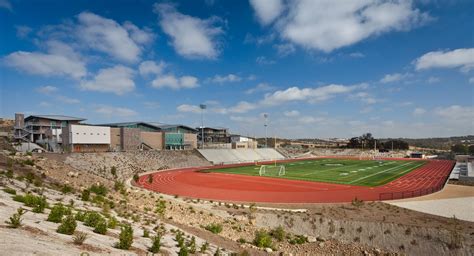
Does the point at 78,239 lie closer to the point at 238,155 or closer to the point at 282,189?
the point at 282,189

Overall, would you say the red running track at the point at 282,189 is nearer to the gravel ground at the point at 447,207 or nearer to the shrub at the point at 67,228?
the gravel ground at the point at 447,207

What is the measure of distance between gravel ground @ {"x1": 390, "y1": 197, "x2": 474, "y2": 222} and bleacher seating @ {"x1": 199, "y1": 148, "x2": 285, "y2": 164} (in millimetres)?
59554

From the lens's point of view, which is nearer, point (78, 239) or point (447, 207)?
point (78, 239)

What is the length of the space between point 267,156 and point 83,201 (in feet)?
293

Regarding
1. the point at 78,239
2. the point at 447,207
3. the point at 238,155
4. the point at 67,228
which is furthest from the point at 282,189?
the point at 238,155

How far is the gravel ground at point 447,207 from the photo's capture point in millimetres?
26219

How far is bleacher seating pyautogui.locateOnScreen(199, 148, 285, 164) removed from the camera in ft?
287

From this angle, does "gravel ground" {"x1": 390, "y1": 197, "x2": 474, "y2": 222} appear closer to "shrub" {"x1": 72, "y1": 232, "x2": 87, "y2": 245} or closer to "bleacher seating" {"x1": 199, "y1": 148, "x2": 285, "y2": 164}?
"shrub" {"x1": 72, "y1": 232, "x2": 87, "y2": 245}

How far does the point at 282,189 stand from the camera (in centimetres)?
4219

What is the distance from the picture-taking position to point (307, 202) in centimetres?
3325

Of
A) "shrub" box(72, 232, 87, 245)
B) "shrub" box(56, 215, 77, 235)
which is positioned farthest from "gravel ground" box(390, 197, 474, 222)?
"shrub" box(56, 215, 77, 235)

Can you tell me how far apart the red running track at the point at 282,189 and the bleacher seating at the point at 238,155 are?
34723mm

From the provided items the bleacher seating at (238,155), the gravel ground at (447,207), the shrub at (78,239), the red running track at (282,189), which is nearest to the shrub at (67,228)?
the shrub at (78,239)

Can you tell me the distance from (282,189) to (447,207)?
769 inches
